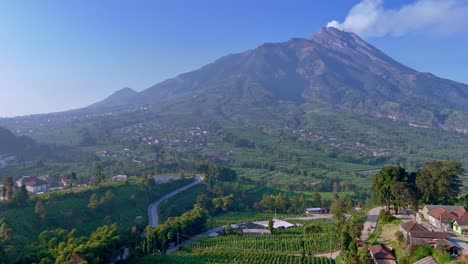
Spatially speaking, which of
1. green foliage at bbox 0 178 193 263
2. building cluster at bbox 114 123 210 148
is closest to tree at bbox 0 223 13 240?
green foliage at bbox 0 178 193 263

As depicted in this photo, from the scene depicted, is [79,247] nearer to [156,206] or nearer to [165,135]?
[156,206]

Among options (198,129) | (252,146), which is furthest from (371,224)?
(198,129)

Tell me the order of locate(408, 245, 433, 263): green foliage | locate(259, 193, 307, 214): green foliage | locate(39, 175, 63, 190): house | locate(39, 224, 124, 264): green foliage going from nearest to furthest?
locate(408, 245, 433, 263): green foliage, locate(39, 224, 124, 264): green foliage, locate(39, 175, 63, 190): house, locate(259, 193, 307, 214): green foliage

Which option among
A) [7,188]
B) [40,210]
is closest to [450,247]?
[40,210]

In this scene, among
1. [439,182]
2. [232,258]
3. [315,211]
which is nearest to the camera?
[232,258]

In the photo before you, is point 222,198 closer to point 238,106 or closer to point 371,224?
point 371,224

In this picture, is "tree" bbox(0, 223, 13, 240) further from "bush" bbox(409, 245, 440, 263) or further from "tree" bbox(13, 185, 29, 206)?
"bush" bbox(409, 245, 440, 263)
